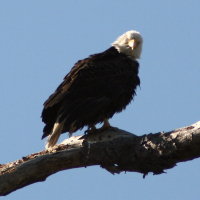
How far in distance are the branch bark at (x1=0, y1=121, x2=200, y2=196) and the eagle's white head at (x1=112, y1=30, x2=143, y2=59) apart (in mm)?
2149

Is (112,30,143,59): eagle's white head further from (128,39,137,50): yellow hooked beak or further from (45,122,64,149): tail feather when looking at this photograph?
(45,122,64,149): tail feather

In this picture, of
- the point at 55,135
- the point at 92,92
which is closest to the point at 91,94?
the point at 92,92

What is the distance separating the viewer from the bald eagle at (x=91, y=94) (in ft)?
21.1

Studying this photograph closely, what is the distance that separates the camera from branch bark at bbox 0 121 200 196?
5266 millimetres

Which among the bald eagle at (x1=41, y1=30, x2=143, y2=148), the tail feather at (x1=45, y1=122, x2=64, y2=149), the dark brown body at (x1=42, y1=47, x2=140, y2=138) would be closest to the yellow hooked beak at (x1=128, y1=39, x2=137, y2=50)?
the bald eagle at (x1=41, y1=30, x2=143, y2=148)

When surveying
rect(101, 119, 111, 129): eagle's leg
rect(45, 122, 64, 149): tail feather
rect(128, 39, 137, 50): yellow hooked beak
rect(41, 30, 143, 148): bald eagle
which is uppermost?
rect(128, 39, 137, 50): yellow hooked beak

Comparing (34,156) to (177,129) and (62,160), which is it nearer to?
(62,160)

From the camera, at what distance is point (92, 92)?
6793 mm

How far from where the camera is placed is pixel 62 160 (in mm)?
5523

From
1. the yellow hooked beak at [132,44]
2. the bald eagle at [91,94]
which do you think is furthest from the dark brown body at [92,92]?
the yellow hooked beak at [132,44]

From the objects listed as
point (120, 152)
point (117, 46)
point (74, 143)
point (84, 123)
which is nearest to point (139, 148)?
point (120, 152)

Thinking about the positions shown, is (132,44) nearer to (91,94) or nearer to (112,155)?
(91,94)

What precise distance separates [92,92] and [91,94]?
1.6 inches

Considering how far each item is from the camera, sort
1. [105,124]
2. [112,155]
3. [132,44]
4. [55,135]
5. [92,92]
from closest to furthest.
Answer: [112,155], [55,135], [105,124], [92,92], [132,44]
